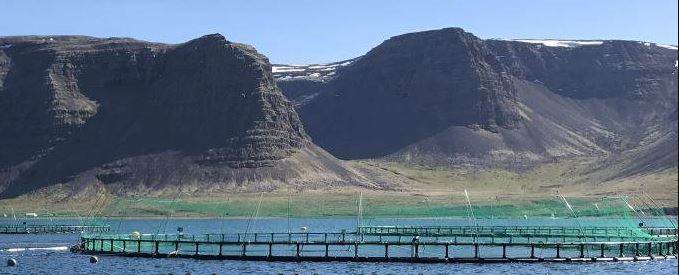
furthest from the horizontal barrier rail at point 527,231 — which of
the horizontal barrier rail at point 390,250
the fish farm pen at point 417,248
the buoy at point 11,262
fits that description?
the buoy at point 11,262

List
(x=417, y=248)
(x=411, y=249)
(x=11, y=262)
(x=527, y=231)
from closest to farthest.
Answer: (x=11, y=262) → (x=417, y=248) → (x=411, y=249) → (x=527, y=231)

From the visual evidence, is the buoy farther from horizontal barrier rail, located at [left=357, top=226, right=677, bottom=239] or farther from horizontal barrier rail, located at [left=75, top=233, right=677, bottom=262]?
horizontal barrier rail, located at [left=357, top=226, right=677, bottom=239]

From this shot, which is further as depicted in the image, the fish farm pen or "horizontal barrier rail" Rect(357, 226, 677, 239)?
"horizontal barrier rail" Rect(357, 226, 677, 239)

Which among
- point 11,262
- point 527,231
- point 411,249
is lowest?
point 11,262

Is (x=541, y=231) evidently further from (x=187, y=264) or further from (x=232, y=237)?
(x=187, y=264)

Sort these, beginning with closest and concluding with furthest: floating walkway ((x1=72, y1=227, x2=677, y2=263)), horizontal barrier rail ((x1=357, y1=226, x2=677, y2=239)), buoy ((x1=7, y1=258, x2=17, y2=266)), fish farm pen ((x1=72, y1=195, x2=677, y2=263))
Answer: floating walkway ((x1=72, y1=227, x2=677, y2=263)) → fish farm pen ((x1=72, y1=195, x2=677, y2=263)) → buoy ((x1=7, y1=258, x2=17, y2=266)) → horizontal barrier rail ((x1=357, y1=226, x2=677, y2=239))

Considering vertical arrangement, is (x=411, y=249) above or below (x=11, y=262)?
above

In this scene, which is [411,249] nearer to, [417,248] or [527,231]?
[417,248]

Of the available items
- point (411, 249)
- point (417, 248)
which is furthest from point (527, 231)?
point (417, 248)

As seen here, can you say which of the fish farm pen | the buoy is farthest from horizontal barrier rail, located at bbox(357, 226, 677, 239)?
the buoy

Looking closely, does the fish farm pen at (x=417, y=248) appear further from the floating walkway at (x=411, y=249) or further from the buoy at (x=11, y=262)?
the buoy at (x=11, y=262)

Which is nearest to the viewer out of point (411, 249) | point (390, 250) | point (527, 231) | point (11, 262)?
point (11, 262)

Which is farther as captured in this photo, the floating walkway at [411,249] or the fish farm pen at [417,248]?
the fish farm pen at [417,248]

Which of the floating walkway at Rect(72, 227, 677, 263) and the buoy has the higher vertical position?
the floating walkway at Rect(72, 227, 677, 263)
